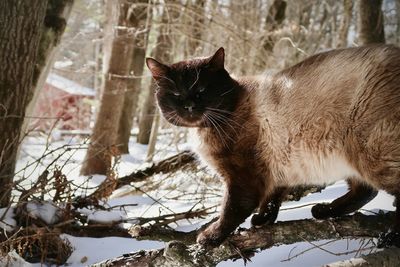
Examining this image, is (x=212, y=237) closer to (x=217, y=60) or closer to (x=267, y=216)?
(x=267, y=216)

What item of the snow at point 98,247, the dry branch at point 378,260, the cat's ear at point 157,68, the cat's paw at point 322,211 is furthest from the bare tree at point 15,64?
the dry branch at point 378,260

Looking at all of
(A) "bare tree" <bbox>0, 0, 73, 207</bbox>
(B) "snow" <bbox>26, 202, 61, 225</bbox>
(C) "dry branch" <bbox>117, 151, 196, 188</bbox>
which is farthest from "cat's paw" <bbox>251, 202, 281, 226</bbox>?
(A) "bare tree" <bbox>0, 0, 73, 207</bbox>

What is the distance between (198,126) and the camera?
322 centimetres

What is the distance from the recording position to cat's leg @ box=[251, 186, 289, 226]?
3.13 m

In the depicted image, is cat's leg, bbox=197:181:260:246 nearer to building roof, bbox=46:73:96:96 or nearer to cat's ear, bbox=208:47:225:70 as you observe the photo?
cat's ear, bbox=208:47:225:70

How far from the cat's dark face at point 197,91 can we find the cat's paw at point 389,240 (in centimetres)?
129

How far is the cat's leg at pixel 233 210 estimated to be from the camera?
108 inches

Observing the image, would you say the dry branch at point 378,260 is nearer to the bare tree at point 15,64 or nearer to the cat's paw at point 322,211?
the cat's paw at point 322,211

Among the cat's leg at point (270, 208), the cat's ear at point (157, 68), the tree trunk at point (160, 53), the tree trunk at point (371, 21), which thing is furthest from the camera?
the tree trunk at point (160, 53)

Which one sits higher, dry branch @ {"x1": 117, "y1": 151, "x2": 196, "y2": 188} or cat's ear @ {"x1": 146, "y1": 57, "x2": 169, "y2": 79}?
cat's ear @ {"x1": 146, "y1": 57, "x2": 169, "y2": 79}

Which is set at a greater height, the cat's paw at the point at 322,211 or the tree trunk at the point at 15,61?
the tree trunk at the point at 15,61

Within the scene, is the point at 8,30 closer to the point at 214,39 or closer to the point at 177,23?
the point at 177,23

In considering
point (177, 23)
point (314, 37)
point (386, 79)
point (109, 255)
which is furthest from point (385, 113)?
point (314, 37)

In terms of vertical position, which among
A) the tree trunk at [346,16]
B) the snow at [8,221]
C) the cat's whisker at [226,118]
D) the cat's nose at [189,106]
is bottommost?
the snow at [8,221]
